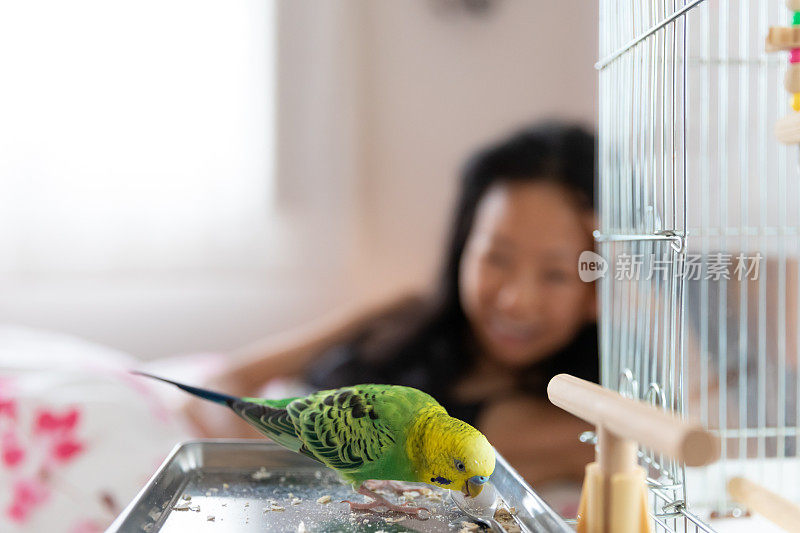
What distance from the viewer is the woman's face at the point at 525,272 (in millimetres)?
1344

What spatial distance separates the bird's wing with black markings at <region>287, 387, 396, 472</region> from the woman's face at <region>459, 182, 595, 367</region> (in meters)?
0.82

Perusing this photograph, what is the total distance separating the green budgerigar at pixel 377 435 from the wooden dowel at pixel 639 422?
0.35 ft

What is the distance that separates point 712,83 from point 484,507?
993mm

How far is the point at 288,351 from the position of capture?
1476mm

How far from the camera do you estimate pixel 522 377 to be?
4.77ft

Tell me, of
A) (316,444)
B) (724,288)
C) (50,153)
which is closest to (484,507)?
(316,444)

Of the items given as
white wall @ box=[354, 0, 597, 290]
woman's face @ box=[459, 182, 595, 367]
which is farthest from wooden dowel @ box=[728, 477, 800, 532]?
white wall @ box=[354, 0, 597, 290]

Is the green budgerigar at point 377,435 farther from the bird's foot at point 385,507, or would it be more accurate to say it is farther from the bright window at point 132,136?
the bright window at point 132,136

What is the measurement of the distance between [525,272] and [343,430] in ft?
2.77

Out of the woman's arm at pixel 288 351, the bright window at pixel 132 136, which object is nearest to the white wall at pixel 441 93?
the woman's arm at pixel 288 351

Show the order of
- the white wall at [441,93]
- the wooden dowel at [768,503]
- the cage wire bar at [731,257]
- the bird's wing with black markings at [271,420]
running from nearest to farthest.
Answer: the wooden dowel at [768,503] → the bird's wing with black markings at [271,420] → the cage wire bar at [731,257] → the white wall at [441,93]

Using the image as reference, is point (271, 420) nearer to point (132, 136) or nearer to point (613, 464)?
point (613, 464)

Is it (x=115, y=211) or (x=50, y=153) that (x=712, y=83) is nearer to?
(x=115, y=211)

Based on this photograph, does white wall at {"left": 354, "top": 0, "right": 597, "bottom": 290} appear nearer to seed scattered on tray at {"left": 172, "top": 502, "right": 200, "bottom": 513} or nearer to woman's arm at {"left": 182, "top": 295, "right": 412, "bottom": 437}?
woman's arm at {"left": 182, "top": 295, "right": 412, "bottom": 437}
